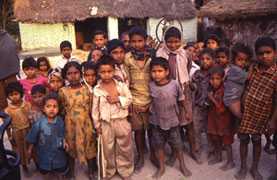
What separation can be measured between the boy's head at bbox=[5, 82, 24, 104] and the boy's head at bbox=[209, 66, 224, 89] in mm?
2133

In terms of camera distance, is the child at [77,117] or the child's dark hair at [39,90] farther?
the child's dark hair at [39,90]

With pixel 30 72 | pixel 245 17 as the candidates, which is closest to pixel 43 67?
pixel 30 72

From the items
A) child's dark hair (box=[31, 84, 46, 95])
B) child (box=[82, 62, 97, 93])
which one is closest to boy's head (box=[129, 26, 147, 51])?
child (box=[82, 62, 97, 93])

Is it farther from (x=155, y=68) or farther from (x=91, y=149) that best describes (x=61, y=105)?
(x=155, y=68)

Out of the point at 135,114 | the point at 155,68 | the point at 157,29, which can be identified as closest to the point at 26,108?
the point at 135,114

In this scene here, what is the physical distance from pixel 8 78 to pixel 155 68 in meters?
2.04

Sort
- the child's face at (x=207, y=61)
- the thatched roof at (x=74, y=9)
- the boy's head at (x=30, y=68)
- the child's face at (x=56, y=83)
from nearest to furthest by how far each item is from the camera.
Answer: the child's face at (x=56, y=83) → the child's face at (x=207, y=61) → the boy's head at (x=30, y=68) → the thatched roof at (x=74, y=9)

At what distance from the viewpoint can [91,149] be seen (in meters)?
3.54

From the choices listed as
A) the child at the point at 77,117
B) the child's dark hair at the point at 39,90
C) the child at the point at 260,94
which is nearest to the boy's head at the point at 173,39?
the child at the point at 260,94

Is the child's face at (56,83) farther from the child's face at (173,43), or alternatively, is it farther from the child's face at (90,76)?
the child's face at (173,43)

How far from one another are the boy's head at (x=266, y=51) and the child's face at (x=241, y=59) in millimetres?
384

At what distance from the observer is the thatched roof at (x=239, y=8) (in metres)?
9.60

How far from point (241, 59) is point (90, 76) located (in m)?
1.63

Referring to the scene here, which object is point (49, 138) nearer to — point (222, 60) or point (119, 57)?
point (119, 57)
